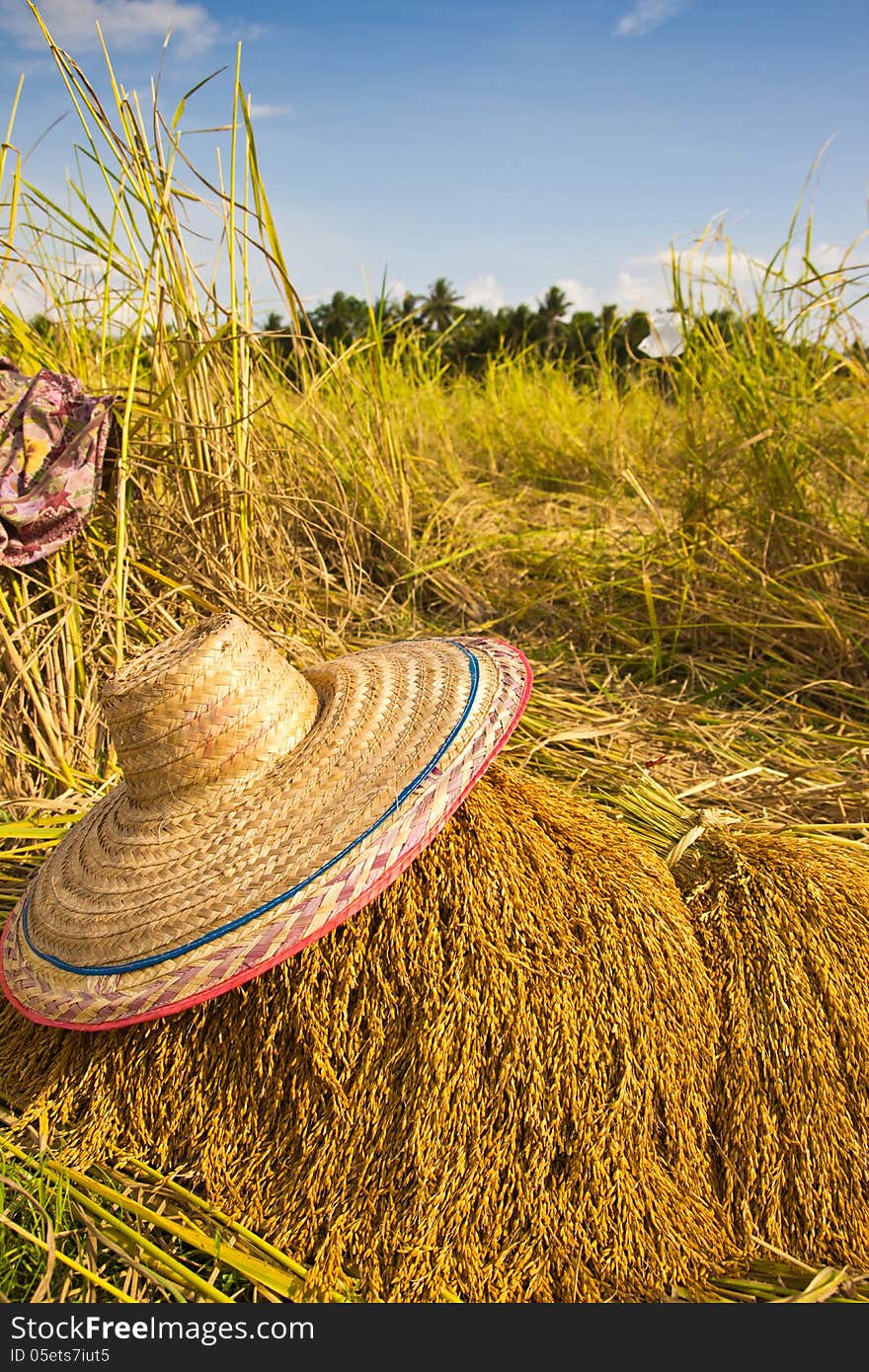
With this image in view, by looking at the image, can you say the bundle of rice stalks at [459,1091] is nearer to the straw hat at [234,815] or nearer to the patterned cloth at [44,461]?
the straw hat at [234,815]

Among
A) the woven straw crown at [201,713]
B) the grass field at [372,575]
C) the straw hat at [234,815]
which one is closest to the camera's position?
the straw hat at [234,815]

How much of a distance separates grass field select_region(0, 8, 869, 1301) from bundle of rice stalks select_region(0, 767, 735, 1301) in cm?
9

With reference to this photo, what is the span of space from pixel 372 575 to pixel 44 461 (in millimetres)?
1359

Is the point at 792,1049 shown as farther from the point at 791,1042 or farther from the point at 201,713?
the point at 201,713

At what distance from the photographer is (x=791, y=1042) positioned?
1.33 meters

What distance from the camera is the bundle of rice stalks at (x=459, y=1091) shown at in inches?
47.2

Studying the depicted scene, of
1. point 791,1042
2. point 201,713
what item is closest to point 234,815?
point 201,713

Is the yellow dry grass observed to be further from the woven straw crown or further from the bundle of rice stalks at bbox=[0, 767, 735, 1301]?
the woven straw crown

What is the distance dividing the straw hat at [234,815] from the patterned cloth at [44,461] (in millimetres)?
999

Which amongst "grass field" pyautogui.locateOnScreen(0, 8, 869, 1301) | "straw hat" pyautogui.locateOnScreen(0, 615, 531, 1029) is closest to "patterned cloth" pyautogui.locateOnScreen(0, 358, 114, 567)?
→ "grass field" pyautogui.locateOnScreen(0, 8, 869, 1301)

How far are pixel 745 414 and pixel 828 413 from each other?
0.27 metres

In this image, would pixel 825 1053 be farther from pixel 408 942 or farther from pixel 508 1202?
pixel 408 942

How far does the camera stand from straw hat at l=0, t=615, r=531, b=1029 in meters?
1.20

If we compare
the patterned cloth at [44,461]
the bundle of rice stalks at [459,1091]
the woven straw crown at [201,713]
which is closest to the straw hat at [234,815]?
the woven straw crown at [201,713]
